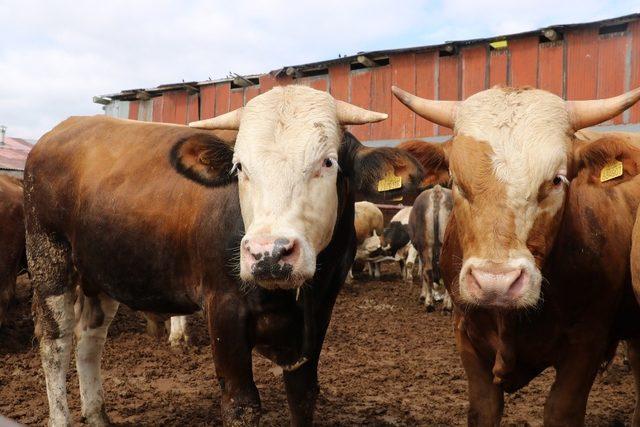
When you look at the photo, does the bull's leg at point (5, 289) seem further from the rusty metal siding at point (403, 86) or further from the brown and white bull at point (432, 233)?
the rusty metal siding at point (403, 86)

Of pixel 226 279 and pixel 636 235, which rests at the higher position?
pixel 636 235

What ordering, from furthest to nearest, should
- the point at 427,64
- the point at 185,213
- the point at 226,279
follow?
the point at 427,64 → the point at 185,213 → the point at 226,279

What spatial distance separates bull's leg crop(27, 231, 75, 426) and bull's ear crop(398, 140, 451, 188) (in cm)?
266

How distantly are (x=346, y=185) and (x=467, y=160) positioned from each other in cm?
83

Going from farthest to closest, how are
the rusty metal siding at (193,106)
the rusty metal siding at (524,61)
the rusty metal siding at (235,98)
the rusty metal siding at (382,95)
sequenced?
the rusty metal siding at (193,106)
the rusty metal siding at (235,98)
the rusty metal siding at (382,95)
the rusty metal siding at (524,61)

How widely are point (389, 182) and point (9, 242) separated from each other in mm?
4819

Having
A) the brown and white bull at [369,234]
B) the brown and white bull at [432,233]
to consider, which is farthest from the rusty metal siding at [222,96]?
the brown and white bull at [432,233]

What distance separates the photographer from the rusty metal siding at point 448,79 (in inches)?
612

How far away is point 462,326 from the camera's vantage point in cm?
346

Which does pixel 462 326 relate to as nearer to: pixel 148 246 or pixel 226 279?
pixel 226 279

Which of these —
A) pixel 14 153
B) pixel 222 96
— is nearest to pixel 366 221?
pixel 222 96

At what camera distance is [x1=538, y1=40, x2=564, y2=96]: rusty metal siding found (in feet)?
46.5

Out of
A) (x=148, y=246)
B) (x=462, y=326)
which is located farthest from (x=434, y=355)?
(x=148, y=246)

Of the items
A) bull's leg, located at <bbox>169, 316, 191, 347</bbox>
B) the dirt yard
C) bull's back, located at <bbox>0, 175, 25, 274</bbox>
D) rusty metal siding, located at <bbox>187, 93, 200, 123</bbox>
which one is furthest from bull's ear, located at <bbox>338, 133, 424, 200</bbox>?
rusty metal siding, located at <bbox>187, 93, 200, 123</bbox>
